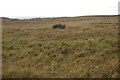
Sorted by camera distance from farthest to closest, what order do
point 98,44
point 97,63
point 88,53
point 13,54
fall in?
1. point 98,44
2. point 13,54
3. point 88,53
4. point 97,63

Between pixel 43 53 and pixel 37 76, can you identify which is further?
pixel 43 53

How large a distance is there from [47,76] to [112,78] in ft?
11.5

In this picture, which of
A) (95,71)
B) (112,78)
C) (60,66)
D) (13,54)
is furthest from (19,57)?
(112,78)

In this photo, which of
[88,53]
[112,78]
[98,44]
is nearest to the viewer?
[112,78]

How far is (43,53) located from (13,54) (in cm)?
243

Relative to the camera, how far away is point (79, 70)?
14758 millimetres

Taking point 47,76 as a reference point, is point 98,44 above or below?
above

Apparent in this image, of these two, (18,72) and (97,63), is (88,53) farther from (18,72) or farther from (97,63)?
(18,72)

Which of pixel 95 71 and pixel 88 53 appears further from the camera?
pixel 88 53

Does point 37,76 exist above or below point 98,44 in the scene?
below

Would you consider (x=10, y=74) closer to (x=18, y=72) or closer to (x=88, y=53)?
(x=18, y=72)

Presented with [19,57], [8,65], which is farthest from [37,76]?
[19,57]

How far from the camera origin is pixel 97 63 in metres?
16.0

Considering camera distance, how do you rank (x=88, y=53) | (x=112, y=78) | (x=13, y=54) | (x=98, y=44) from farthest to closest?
(x=98, y=44) → (x=13, y=54) → (x=88, y=53) → (x=112, y=78)
